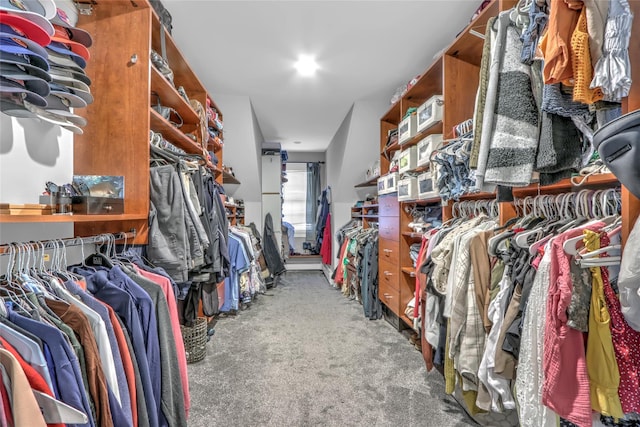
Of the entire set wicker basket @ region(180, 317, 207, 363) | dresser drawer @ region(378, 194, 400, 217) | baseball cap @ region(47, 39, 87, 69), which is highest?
baseball cap @ region(47, 39, 87, 69)

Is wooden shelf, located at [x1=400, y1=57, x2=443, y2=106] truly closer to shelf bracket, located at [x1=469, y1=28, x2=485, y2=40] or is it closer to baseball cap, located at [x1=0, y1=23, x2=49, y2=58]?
shelf bracket, located at [x1=469, y1=28, x2=485, y2=40]

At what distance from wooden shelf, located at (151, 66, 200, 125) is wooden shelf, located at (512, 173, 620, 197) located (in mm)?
1871

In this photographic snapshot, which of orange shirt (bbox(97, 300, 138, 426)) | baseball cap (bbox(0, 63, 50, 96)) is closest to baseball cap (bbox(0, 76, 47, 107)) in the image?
baseball cap (bbox(0, 63, 50, 96))

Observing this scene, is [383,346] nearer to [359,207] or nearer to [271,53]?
[359,207]

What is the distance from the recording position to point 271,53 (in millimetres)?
2496

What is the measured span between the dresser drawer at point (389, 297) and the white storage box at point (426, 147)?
3.76 feet

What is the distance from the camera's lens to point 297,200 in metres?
6.31

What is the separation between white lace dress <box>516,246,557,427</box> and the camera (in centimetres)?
93

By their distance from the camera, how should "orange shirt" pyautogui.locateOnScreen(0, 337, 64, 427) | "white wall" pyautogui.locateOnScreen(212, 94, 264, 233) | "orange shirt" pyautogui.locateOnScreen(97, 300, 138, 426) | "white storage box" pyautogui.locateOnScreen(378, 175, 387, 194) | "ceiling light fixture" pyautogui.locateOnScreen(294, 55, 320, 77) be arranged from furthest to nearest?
1. "white wall" pyautogui.locateOnScreen(212, 94, 264, 233)
2. "white storage box" pyautogui.locateOnScreen(378, 175, 387, 194)
3. "ceiling light fixture" pyautogui.locateOnScreen(294, 55, 320, 77)
4. "orange shirt" pyautogui.locateOnScreen(97, 300, 138, 426)
5. "orange shirt" pyautogui.locateOnScreen(0, 337, 64, 427)

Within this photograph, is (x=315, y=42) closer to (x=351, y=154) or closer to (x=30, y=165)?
(x=351, y=154)

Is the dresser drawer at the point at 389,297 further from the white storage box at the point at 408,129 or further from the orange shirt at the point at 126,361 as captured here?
the orange shirt at the point at 126,361

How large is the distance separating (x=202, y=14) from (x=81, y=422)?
225cm

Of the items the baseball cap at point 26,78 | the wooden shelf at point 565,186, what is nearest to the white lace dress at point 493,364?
the wooden shelf at point 565,186

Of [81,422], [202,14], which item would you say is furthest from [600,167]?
[202,14]
